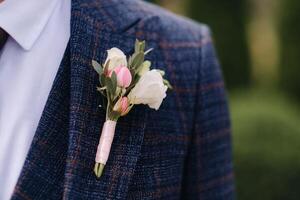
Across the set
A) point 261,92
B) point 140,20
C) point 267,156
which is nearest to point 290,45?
point 261,92

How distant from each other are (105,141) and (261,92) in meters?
2.89

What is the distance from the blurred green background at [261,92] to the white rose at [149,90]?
192 centimetres

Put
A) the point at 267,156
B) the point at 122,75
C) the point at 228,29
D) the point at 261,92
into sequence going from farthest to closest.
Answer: the point at 228,29
the point at 261,92
the point at 267,156
the point at 122,75

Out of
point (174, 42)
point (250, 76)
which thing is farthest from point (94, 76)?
point (250, 76)

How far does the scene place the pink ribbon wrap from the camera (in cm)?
128

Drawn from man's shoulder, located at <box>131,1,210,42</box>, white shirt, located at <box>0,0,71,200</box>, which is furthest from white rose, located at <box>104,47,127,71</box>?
man's shoulder, located at <box>131,1,210,42</box>

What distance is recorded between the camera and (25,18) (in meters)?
1.34

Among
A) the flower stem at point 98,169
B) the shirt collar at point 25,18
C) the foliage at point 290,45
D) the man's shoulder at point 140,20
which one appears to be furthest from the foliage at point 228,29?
the flower stem at point 98,169

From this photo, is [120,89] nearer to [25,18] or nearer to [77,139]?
[77,139]

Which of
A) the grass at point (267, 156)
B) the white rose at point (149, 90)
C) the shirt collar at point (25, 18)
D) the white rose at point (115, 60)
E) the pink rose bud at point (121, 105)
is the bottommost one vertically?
the grass at point (267, 156)

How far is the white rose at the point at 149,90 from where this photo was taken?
4.23 ft

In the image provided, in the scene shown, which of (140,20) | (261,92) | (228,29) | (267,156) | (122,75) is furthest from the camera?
(228,29)

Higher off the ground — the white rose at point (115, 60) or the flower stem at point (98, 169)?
the white rose at point (115, 60)

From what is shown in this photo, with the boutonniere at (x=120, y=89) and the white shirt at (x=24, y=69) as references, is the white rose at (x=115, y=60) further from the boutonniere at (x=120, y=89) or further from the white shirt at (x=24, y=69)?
the white shirt at (x=24, y=69)
